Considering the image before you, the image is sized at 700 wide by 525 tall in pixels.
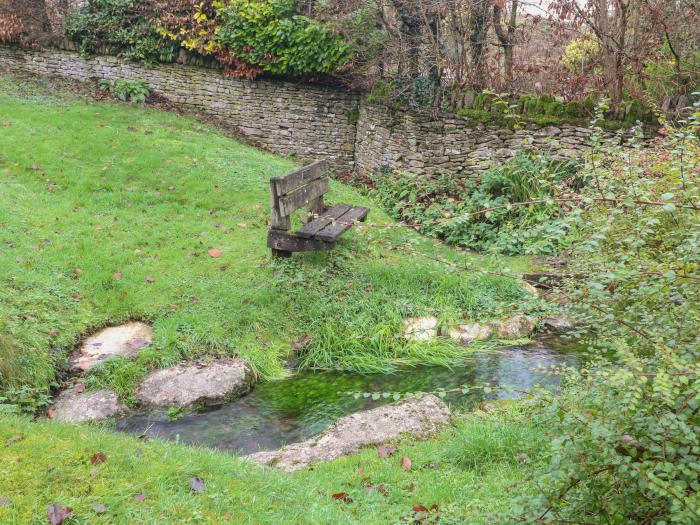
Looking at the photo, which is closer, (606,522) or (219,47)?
(606,522)

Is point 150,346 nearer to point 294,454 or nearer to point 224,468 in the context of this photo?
point 294,454

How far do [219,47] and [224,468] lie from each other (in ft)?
42.8

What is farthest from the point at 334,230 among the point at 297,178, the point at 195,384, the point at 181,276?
the point at 195,384

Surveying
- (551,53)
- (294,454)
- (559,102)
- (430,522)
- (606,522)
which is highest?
(551,53)

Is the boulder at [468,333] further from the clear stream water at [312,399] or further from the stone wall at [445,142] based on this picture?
the stone wall at [445,142]

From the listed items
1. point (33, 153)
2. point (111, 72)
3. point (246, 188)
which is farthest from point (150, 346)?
point (111, 72)

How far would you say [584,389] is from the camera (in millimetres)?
3213

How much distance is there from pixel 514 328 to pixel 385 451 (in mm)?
3609

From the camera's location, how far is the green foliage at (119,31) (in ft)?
51.1

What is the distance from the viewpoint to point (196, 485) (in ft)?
12.8

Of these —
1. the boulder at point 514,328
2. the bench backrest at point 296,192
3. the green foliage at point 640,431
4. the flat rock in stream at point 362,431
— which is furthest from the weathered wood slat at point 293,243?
the green foliage at point 640,431

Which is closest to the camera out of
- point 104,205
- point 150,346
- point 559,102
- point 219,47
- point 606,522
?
point 606,522

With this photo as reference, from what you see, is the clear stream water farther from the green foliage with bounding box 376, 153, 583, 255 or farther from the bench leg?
the green foliage with bounding box 376, 153, 583, 255

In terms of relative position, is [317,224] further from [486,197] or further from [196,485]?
[196,485]
